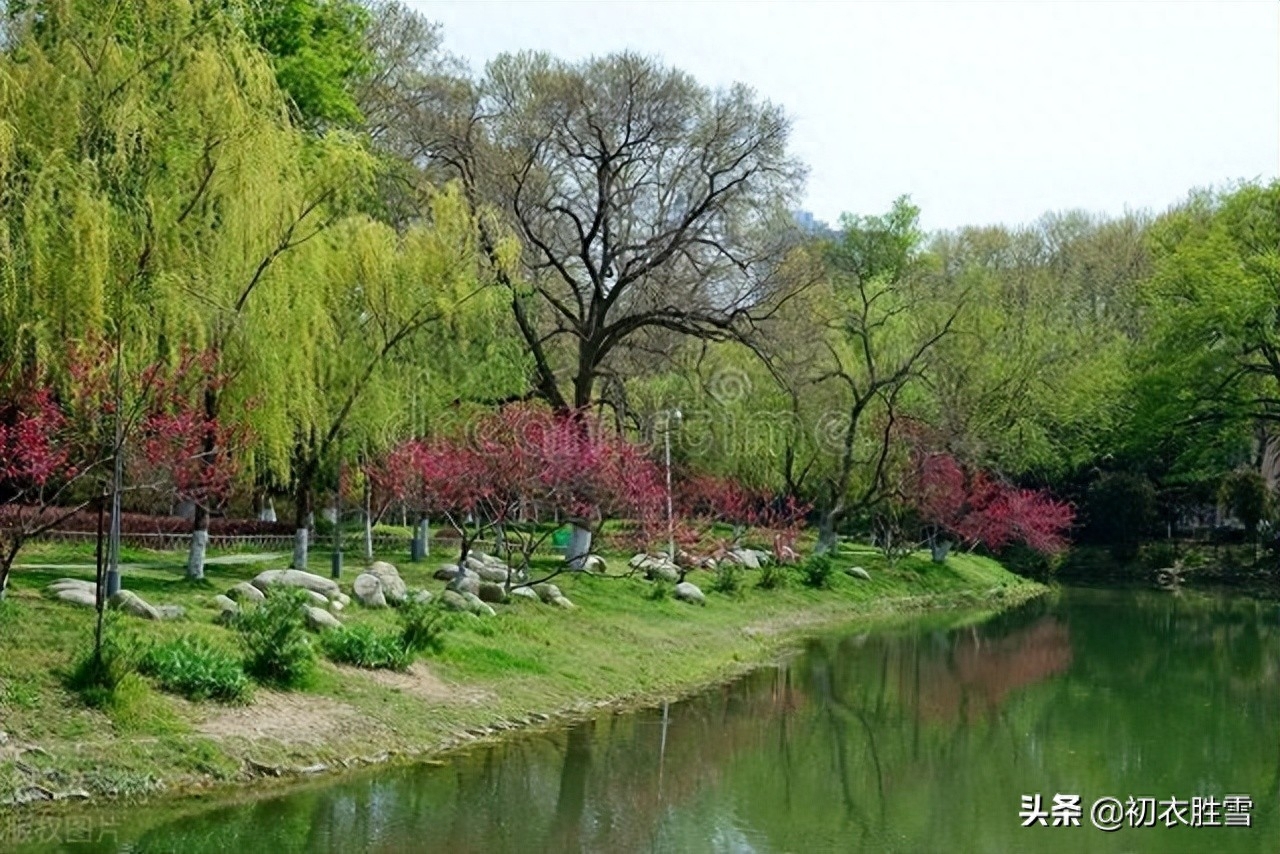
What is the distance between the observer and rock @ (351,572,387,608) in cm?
1664

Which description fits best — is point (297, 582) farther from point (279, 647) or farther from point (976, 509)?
point (976, 509)

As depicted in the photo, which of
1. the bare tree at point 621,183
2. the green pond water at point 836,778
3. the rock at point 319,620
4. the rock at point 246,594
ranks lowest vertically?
the green pond water at point 836,778

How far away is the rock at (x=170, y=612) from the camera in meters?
13.3

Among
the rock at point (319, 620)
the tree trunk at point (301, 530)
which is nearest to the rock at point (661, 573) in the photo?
the tree trunk at point (301, 530)

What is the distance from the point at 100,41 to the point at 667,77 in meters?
11.6

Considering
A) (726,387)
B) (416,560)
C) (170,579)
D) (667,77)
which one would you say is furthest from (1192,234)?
(170,579)

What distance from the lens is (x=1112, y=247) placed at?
5166cm

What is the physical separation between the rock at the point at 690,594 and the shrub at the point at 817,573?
17.5ft

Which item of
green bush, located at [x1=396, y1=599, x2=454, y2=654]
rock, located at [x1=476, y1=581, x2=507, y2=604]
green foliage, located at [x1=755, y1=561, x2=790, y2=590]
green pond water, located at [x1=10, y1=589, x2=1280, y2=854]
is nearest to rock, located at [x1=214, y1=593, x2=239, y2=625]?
green bush, located at [x1=396, y1=599, x2=454, y2=654]

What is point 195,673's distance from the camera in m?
11.6

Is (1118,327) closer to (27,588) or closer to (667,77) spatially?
(667,77)

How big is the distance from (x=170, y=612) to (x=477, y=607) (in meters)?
4.97

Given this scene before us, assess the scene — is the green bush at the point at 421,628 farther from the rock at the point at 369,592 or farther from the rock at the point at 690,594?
the rock at the point at 690,594

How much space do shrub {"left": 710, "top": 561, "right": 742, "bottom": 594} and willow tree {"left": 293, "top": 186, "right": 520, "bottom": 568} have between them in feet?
25.6
